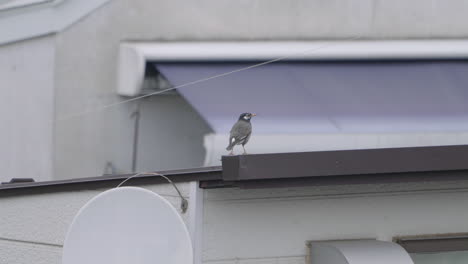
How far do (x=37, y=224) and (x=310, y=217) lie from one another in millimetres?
1757

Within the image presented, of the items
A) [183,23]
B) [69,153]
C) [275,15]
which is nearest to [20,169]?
[69,153]

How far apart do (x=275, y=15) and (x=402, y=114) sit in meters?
2.18

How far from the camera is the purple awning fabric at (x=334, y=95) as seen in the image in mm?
11836

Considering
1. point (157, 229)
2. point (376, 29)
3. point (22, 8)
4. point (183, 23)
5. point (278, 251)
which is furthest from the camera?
point (376, 29)

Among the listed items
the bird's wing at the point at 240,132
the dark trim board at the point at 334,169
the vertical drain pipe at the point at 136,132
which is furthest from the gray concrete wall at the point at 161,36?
the dark trim board at the point at 334,169

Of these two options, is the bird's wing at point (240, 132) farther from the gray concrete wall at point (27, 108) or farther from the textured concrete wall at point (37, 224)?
the gray concrete wall at point (27, 108)

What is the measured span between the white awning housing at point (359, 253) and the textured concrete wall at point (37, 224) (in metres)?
1.41

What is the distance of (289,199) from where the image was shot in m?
5.49

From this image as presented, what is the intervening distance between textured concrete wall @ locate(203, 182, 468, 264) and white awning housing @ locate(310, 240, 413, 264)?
0.14 m

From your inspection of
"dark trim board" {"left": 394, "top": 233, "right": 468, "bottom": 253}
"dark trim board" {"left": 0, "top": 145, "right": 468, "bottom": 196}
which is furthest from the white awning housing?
"dark trim board" {"left": 0, "top": 145, "right": 468, "bottom": 196}

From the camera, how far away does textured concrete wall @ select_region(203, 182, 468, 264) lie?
17.5 ft

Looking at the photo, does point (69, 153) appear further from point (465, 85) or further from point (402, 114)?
point (465, 85)

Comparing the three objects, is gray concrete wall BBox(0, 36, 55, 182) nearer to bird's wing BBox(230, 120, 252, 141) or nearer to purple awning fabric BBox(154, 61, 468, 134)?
purple awning fabric BBox(154, 61, 468, 134)

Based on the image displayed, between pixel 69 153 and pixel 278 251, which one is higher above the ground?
pixel 69 153
